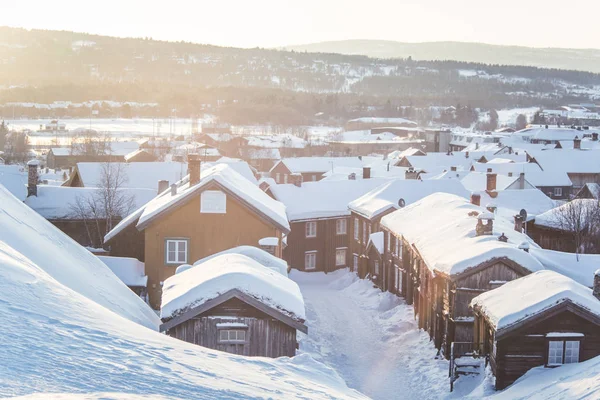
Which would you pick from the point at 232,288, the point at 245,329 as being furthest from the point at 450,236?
the point at 232,288

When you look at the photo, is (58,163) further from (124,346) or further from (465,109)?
(465,109)

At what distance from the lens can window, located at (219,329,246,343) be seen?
691 inches

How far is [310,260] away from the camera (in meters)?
40.4

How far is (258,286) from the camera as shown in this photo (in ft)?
56.2

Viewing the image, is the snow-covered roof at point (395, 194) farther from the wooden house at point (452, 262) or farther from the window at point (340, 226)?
the wooden house at point (452, 262)

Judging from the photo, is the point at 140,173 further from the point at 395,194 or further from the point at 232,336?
the point at 232,336

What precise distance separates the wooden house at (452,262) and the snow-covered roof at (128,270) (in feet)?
30.4

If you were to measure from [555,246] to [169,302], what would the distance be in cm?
2748

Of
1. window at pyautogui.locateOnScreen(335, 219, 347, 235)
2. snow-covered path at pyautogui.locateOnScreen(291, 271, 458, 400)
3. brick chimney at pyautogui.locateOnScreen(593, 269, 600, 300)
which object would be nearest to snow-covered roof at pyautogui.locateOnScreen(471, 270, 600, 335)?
brick chimney at pyautogui.locateOnScreen(593, 269, 600, 300)

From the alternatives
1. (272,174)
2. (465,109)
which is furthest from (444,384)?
(465,109)

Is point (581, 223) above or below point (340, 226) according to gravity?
above

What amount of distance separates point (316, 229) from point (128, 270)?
15556 mm

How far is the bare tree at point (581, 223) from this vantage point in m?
37.0

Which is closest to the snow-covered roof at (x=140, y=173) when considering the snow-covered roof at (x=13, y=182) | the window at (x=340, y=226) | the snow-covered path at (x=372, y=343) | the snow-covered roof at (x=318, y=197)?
the snow-covered roof at (x=318, y=197)
